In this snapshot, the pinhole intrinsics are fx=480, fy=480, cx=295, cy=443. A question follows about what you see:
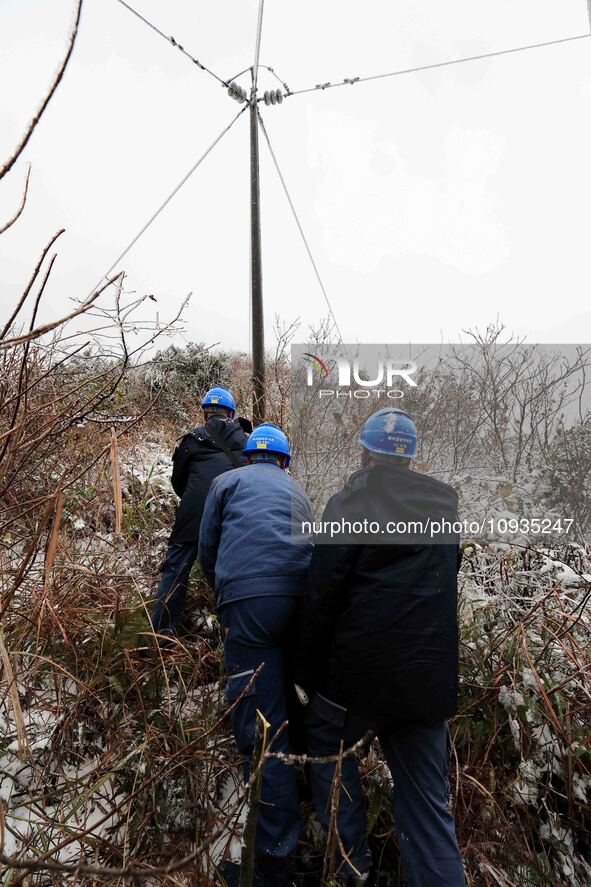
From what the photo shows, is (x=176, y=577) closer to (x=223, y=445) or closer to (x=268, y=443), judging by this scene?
(x=223, y=445)

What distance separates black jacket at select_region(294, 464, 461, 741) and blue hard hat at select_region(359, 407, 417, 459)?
0.28 ft

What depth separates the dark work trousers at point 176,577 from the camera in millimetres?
3487

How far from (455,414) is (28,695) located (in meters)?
3.38

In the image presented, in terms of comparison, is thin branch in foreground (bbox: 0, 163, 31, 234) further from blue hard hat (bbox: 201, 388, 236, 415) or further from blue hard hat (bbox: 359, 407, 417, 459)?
blue hard hat (bbox: 201, 388, 236, 415)

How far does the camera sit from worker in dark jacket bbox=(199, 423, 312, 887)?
2.08 meters

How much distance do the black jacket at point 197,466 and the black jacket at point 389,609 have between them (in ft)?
5.83

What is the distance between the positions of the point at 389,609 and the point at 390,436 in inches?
28.3

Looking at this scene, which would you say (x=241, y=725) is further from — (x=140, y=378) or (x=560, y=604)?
(x=140, y=378)

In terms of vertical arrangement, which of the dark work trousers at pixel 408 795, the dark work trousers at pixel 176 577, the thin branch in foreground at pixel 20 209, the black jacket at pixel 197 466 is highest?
the thin branch in foreground at pixel 20 209

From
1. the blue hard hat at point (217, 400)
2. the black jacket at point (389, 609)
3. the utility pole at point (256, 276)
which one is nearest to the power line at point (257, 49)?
the utility pole at point (256, 276)

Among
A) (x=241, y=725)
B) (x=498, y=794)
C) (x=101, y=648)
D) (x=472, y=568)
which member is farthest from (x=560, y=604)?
(x=101, y=648)

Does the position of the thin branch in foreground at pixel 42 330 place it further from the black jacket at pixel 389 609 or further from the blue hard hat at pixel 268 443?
the blue hard hat at pixel 268 443

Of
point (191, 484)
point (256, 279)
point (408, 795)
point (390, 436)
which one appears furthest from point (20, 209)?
point (256, 279)

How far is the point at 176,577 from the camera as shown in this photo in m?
3.52
